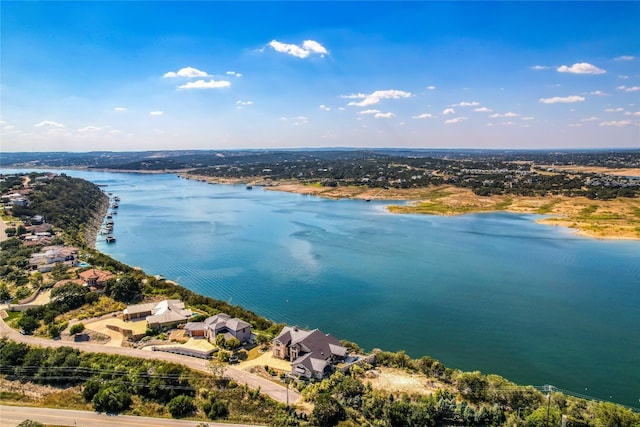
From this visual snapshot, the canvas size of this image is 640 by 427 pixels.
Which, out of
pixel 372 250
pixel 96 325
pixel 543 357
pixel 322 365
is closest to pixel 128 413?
pixel 322 365

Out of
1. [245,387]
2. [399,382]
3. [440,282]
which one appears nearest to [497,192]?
[440,282]

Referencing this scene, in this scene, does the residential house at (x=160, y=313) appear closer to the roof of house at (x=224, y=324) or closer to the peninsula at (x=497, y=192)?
the roof of house at (x=224, y=324)

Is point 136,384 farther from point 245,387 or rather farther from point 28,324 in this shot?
point 28,324

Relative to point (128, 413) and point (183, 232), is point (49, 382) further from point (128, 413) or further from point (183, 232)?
point (183, 232)

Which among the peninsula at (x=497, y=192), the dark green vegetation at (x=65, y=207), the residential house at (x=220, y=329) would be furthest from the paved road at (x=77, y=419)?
the peninsula at (x=497, y=192)

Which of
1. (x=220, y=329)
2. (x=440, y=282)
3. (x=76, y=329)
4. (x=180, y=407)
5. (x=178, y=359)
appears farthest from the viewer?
(x=440, y=282)

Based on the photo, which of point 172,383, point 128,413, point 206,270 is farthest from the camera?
point 206,270

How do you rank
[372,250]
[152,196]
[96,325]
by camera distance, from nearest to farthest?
[96,325] < [372,250] < [152,196]
